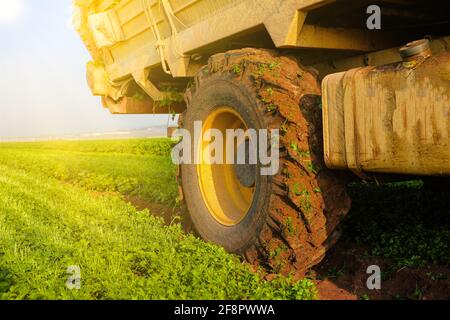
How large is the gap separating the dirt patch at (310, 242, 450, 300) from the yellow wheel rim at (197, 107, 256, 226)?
89 centimetres

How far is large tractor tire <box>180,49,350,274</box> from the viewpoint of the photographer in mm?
3178

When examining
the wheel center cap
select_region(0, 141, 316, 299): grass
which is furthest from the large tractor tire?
select_region(0, 141, 316, 299): grass

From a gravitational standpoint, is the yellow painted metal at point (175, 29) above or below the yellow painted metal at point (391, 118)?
above

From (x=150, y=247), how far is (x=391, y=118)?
213cm

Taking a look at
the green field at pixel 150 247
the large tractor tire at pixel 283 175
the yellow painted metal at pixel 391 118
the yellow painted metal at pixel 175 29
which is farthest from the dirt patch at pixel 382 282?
the yellow painted metal at pixel 175 29

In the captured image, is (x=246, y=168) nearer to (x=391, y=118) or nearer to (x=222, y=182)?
(x=222, y=182)

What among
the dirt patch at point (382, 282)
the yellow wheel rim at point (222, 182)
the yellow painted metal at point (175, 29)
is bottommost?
the dirt patch at point (382, 282)

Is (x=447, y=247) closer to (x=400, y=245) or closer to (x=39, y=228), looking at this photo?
(x=400, y=245)

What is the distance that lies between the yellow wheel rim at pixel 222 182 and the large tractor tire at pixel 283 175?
188 millimetres

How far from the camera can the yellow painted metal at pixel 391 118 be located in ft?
8.13

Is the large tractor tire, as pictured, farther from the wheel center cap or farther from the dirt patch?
the dirt patch

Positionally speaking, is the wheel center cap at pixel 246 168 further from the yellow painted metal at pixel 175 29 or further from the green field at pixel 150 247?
the yellow painted metal at pixel 175 29

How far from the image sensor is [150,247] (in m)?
3.92
